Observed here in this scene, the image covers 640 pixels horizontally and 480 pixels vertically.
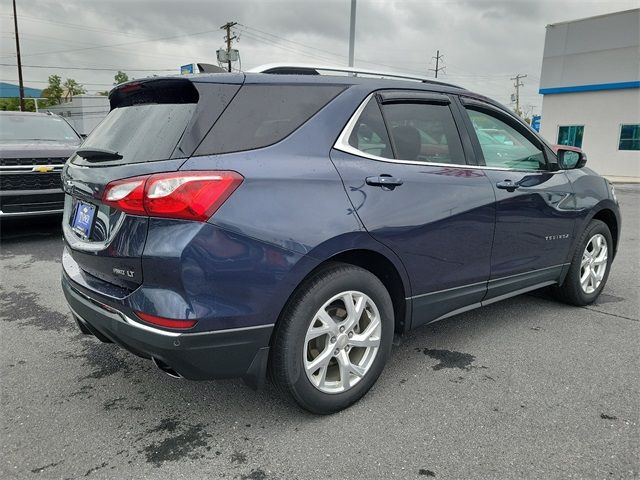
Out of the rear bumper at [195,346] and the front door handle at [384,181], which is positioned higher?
the front door handle at [384,181]

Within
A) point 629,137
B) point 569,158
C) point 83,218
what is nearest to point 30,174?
point 83,218

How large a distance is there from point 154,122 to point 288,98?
676mm

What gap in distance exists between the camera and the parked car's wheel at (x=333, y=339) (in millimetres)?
2355

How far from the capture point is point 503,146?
3545 mm

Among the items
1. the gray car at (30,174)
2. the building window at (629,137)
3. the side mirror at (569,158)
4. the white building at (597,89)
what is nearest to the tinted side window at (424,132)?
the side mirror at (569,158)

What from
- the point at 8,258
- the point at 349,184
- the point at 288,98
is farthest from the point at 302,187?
the point at 8,258

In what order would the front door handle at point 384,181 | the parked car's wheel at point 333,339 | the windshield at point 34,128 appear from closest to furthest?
the parked car's wheel at point 333,339 → the front door handle at point 384,181 → the windshield at point 34,128

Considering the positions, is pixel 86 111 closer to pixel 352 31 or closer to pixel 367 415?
pixel 352 31

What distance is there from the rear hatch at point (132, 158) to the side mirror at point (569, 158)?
2.72m

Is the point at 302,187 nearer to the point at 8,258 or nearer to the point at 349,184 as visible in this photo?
the point at 349,184

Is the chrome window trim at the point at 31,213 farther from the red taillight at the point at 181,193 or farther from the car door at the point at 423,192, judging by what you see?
the car door at the point at 423,192

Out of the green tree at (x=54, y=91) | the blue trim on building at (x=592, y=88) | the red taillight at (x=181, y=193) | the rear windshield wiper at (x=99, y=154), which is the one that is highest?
the green tree at (x=54, y=91)

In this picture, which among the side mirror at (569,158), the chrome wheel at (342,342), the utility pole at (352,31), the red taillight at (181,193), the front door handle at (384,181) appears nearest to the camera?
the red taillight at (181,193)

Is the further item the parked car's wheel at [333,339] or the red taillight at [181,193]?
the parked car's wheel at [333,339]
